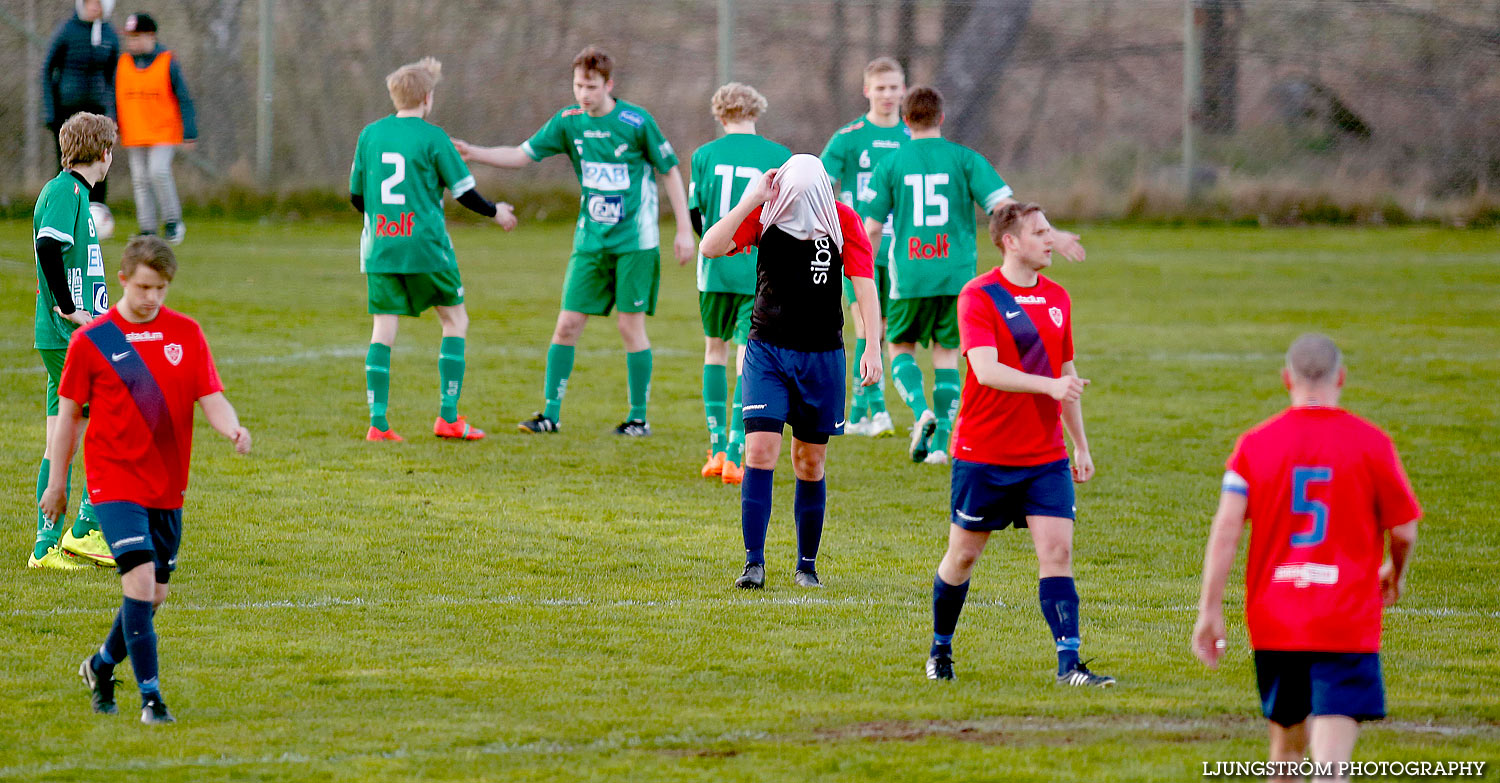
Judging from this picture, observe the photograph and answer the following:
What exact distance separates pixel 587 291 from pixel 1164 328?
7.75 m

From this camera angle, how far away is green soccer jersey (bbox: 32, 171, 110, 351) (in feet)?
21.9

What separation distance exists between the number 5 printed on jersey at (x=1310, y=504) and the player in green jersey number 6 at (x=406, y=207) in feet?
21.7

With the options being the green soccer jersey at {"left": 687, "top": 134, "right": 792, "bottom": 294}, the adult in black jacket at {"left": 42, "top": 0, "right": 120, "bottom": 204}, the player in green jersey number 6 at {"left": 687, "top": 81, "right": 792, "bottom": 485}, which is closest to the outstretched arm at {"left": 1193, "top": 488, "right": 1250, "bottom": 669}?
the player in green jersey number 6 at {"left": 687, "top": 81, "right": 792, "bottom": 485}

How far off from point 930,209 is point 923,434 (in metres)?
1.33

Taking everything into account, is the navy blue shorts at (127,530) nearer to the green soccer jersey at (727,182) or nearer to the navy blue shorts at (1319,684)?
the navy blue shorts at (1319,684)

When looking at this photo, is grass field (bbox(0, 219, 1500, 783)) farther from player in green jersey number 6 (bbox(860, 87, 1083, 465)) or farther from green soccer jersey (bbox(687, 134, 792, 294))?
green soccer jersey (bbox(687, 134, 792, 294))

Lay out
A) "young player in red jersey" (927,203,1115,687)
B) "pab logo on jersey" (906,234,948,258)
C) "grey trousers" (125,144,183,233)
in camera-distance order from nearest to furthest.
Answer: "young player in red jersey" (927,203,1115,687) → "pab logo on jersey" (906,234,948,258) → "grey trousers" (125,144,183,233)

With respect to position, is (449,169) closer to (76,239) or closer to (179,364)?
(76,239)

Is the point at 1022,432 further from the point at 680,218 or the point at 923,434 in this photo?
the point at 680,218

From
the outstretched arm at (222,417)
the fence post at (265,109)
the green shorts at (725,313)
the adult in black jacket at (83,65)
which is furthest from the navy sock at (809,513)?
the fence post at (265,109)

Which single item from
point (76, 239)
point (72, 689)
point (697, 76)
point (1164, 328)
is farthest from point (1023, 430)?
point (697, 76)

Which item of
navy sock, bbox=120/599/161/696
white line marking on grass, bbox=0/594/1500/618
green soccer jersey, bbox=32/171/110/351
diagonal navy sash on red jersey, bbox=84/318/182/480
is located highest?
green soccer jersey, bbox=32/171/110/351

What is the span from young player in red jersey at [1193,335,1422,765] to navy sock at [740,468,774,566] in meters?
3.04

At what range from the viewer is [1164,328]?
1648 centimetres
